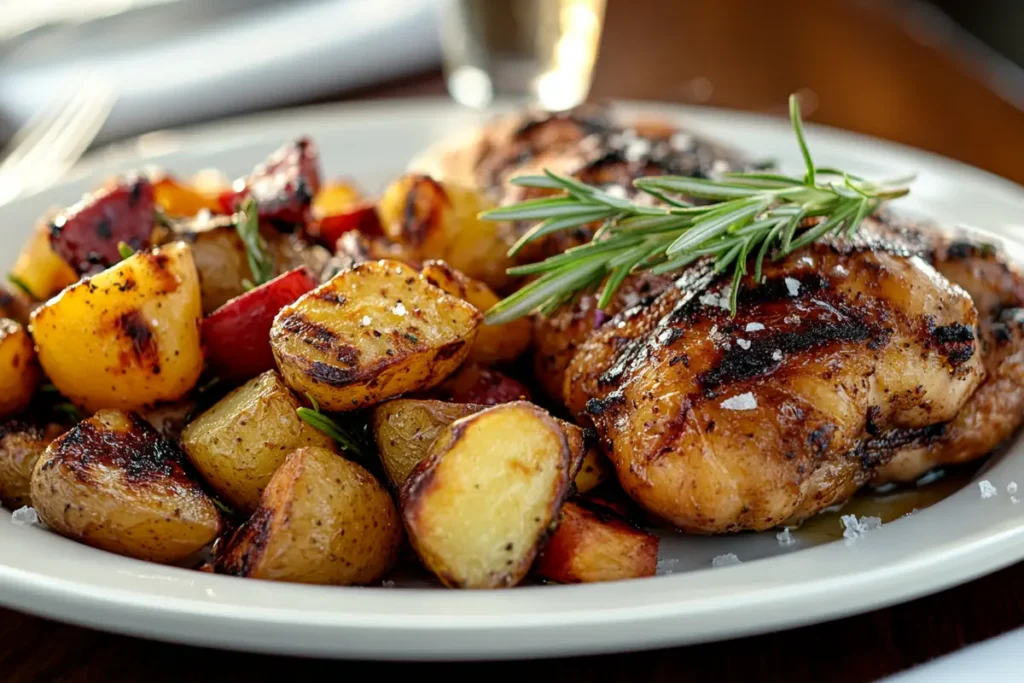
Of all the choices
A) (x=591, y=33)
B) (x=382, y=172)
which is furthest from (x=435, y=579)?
(x=591, y=33)

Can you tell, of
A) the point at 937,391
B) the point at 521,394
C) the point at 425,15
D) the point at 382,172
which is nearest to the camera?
the point at 937,391

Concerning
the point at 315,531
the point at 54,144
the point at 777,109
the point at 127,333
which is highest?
the point at 127,333

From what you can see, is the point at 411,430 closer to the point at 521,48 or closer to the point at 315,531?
the point at 315,531

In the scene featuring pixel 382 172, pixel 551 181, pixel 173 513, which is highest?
pixel 551 181

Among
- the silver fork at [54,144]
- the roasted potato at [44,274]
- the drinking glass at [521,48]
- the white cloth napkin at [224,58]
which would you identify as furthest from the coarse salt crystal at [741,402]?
the white cloth napkin at [224,58]

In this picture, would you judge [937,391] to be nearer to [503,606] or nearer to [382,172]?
[503,606]

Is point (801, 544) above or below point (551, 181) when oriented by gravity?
below

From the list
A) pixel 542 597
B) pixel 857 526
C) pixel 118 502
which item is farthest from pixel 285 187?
pixel 857 526

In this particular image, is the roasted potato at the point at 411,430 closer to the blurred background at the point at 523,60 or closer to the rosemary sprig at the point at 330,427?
the rosemary sprig at the point at 330,427
